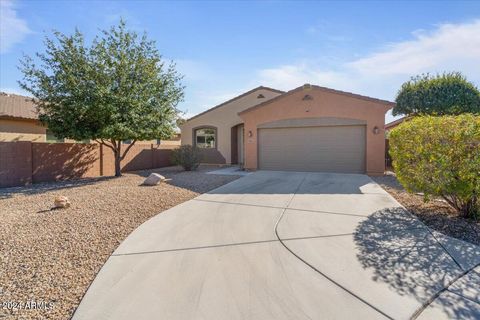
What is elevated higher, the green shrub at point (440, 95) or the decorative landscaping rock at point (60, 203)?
the green shrub at point (440, 95)

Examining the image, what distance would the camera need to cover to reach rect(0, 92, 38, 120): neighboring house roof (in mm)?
14108

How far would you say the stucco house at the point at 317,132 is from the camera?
12500 millimetres

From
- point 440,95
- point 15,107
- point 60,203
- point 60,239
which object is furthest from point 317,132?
point 15,107

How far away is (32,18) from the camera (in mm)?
8719

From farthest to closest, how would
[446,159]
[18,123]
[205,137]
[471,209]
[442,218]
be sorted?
[205,137], [18,123], [442,218], [471,209], [446,159]

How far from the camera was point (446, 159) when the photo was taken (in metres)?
5.09

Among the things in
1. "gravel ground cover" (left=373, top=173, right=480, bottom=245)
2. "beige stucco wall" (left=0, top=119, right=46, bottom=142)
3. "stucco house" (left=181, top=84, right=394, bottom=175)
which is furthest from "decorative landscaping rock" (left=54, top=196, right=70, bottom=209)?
"beige stucco wall" (left=0, top=119, right=46, bottom=142)

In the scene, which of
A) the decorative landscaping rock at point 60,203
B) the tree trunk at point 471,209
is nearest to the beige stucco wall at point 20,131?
the decorative landscaping rock at point 60,203

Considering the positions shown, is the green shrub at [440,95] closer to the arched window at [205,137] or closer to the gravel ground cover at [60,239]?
the arched window at [205,137]

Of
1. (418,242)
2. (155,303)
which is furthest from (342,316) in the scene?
(418,242)

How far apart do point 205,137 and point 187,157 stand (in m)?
5.46

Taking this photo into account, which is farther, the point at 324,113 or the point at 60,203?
the point at 324,113

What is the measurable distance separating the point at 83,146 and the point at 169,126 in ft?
13.9

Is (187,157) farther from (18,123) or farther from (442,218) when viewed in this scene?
(442,218)
